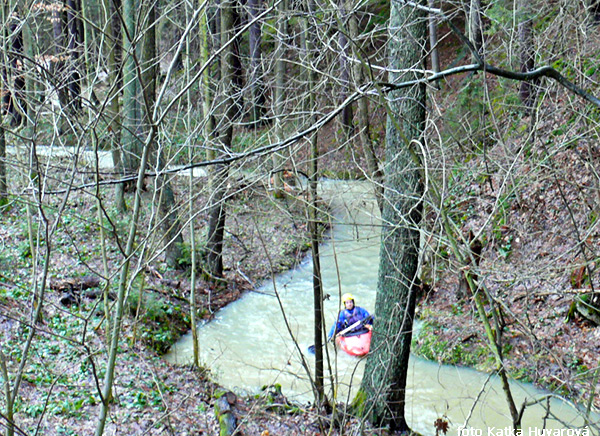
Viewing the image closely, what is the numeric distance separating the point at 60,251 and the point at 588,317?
951 cm

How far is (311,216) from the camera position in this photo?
671 centimetres

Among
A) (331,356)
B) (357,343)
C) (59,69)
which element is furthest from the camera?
(331,356)

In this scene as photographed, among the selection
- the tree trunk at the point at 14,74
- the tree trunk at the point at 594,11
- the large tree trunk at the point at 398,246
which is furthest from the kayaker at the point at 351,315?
the tree trunk at the point at 14,74

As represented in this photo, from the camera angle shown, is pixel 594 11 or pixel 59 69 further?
pixel 594 11

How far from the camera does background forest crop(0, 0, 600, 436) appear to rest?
4.02 m

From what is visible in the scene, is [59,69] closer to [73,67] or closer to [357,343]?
[73,67]

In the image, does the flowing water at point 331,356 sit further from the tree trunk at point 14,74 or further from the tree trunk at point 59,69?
the tree trunk at point 14,74


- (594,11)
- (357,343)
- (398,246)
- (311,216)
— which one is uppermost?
(594,11)

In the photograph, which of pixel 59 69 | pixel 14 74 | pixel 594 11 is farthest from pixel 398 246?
pixel 594 11

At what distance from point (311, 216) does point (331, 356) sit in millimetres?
3589

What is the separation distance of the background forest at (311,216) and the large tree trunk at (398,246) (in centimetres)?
3

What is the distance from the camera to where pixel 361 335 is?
9125 millimetres

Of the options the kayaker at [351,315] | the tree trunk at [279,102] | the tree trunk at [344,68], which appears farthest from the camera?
the kayaker at [351,315]

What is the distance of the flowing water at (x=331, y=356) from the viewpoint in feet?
23.5
